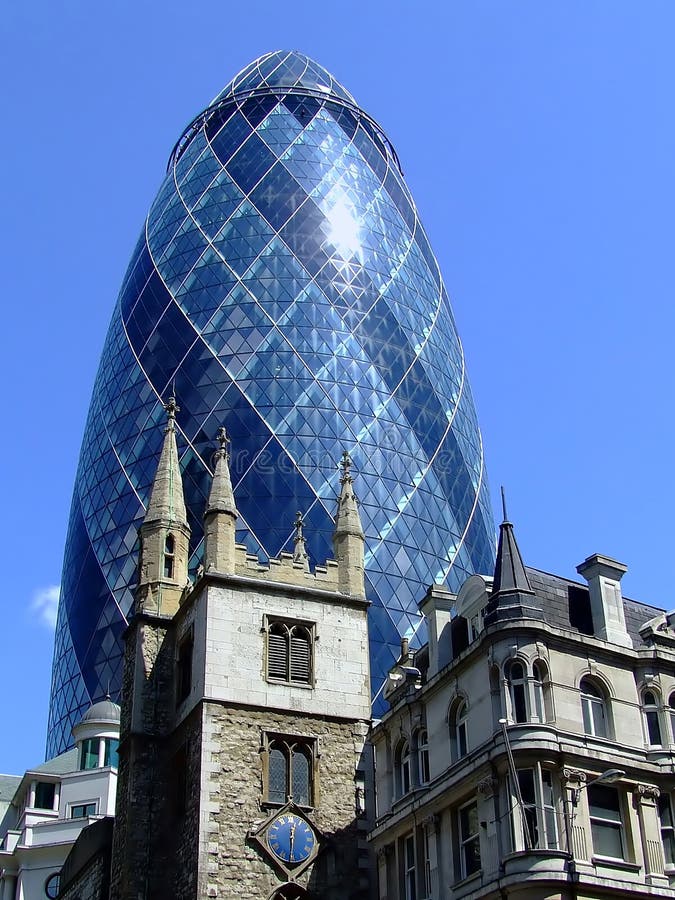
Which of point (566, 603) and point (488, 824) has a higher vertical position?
point (566, 603)

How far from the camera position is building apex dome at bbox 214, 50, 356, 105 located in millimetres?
71312

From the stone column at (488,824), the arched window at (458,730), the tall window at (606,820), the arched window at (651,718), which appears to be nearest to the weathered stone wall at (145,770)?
the arched window at (458,730)

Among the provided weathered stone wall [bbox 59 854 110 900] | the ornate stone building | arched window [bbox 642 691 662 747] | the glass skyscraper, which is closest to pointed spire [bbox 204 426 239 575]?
the ornate stone building

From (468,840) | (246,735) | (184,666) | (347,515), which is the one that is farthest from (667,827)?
(347,515)

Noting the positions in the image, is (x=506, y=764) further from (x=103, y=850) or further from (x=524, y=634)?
(x=103, y=850)

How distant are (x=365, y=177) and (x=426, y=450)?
15404mm

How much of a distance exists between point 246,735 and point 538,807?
925cm

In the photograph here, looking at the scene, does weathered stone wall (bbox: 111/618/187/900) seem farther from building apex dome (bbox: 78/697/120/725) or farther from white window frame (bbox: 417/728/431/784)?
building apex dome (bbox: 78/697/120/725)

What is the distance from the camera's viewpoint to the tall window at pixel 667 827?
25188 millimetres

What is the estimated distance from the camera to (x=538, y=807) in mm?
24078

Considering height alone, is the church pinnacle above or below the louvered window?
above

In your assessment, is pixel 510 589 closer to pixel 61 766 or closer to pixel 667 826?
pixel 667 826

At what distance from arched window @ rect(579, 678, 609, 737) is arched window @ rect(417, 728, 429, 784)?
367 centimetres

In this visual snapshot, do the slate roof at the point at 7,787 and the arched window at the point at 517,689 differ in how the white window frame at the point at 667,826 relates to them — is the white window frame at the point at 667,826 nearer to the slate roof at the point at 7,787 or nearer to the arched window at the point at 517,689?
the arched window at the point at 517,689
